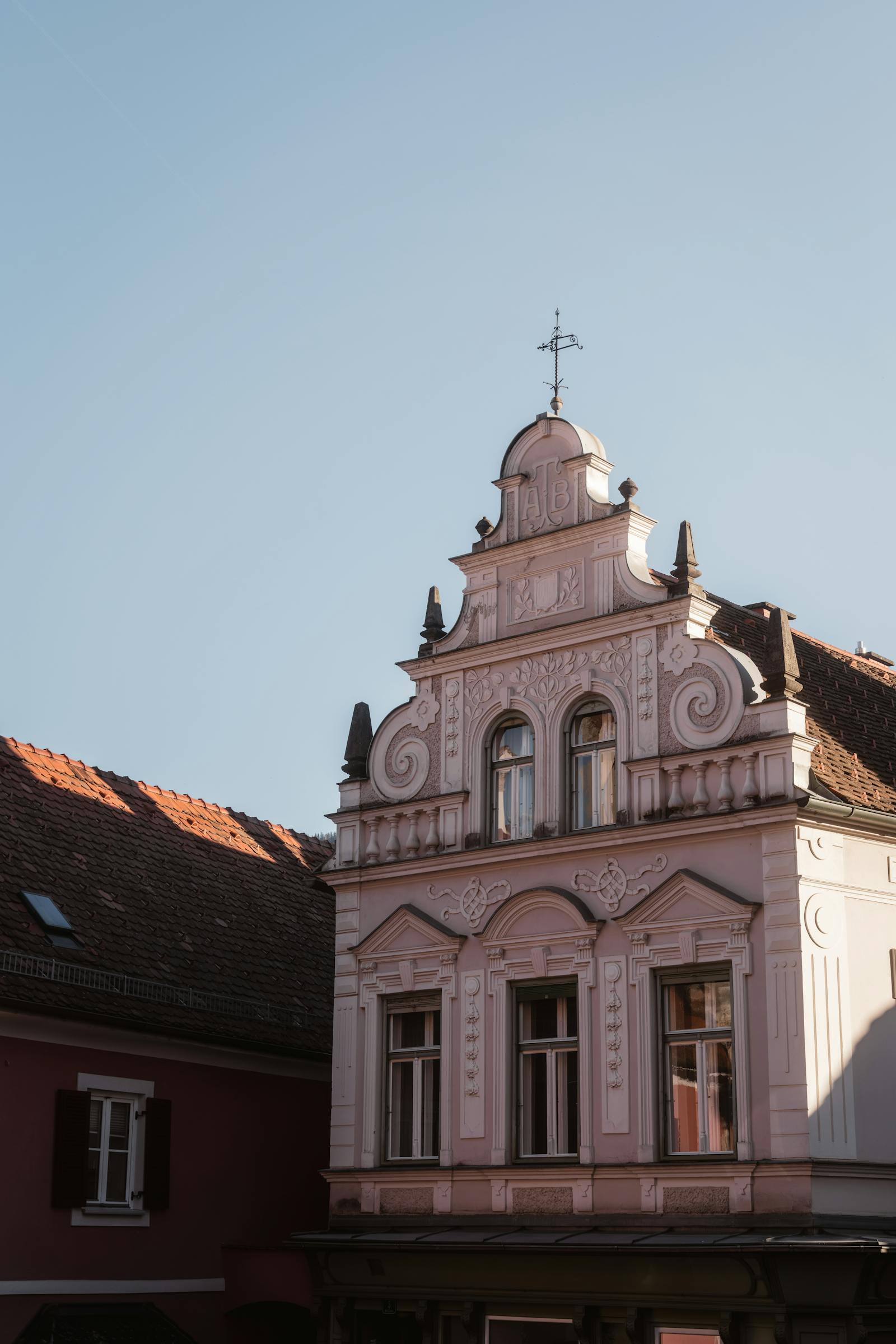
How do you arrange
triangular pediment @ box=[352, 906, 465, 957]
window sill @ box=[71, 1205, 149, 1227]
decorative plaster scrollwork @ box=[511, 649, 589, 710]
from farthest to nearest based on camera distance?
window sill @ box=[71, 1205, 149, 1227] < triangular pediment @ box=[352, 906, 465, 957] < decorative plaster scrollwork @ box=[511, 649, 589, 710]

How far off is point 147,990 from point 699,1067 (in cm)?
811

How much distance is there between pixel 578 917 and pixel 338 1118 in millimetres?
4477

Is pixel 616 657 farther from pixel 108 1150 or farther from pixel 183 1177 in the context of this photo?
pixel 183 1177

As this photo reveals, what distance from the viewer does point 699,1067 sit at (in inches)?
→ 714

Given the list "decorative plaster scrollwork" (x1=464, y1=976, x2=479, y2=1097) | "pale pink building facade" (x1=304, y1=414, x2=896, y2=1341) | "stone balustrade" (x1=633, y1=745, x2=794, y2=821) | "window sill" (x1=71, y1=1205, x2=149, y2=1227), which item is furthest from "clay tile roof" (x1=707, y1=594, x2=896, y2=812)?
"window sill" (x1=71, y1=1205, x2=149, y2=1227)

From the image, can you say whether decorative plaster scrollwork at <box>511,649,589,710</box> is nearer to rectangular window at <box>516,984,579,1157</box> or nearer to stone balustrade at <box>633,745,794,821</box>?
stone balustrade at <box>633,745,794,821</box>

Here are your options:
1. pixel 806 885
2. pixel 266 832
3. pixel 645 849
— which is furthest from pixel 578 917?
pixel 266 832

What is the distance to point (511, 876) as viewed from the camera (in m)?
20.3

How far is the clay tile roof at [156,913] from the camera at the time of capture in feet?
71.6

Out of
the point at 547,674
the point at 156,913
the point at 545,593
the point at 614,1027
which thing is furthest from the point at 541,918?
the point at 156,913

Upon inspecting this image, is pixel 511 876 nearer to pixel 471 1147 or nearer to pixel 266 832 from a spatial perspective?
pixel 471 1147

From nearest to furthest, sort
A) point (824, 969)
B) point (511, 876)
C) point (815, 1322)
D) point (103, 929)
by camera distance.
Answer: point (815, 1322)
point (824, 969)
point (511, 876)
point (103, 929)

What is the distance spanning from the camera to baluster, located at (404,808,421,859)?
70.5 ft

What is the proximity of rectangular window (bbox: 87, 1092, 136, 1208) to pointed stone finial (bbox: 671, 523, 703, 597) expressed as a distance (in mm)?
9828
